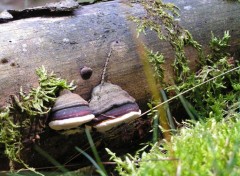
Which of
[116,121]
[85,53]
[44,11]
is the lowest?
[116,121]

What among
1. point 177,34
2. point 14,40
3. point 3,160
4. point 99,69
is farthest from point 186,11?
point 3,160

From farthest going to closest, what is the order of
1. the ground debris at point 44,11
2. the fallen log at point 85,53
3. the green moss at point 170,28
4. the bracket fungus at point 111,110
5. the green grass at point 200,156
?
the green moss at point 170,28, the ground debris at point 44,11, the fallen log at point 85,53, the bracket fungus at point 111,110, the green grass at point 200,156

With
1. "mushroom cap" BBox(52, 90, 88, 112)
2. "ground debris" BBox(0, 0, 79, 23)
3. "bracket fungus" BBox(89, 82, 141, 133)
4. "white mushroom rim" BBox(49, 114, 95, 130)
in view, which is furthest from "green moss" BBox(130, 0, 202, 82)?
"white mushroom rim" BBox(49, 114, 95, 130)

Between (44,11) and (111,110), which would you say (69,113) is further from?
(44,11)

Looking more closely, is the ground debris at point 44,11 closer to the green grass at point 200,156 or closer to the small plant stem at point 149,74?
the small plant stem at point 149,74

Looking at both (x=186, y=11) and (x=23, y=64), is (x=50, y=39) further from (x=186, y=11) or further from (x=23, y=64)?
(x=186, y=11)

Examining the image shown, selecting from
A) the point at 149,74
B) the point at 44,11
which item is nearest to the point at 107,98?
the point at 149,74

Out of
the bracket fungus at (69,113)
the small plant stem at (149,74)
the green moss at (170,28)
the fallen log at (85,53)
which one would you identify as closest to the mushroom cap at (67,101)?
the bracket fungus at (69,113)
